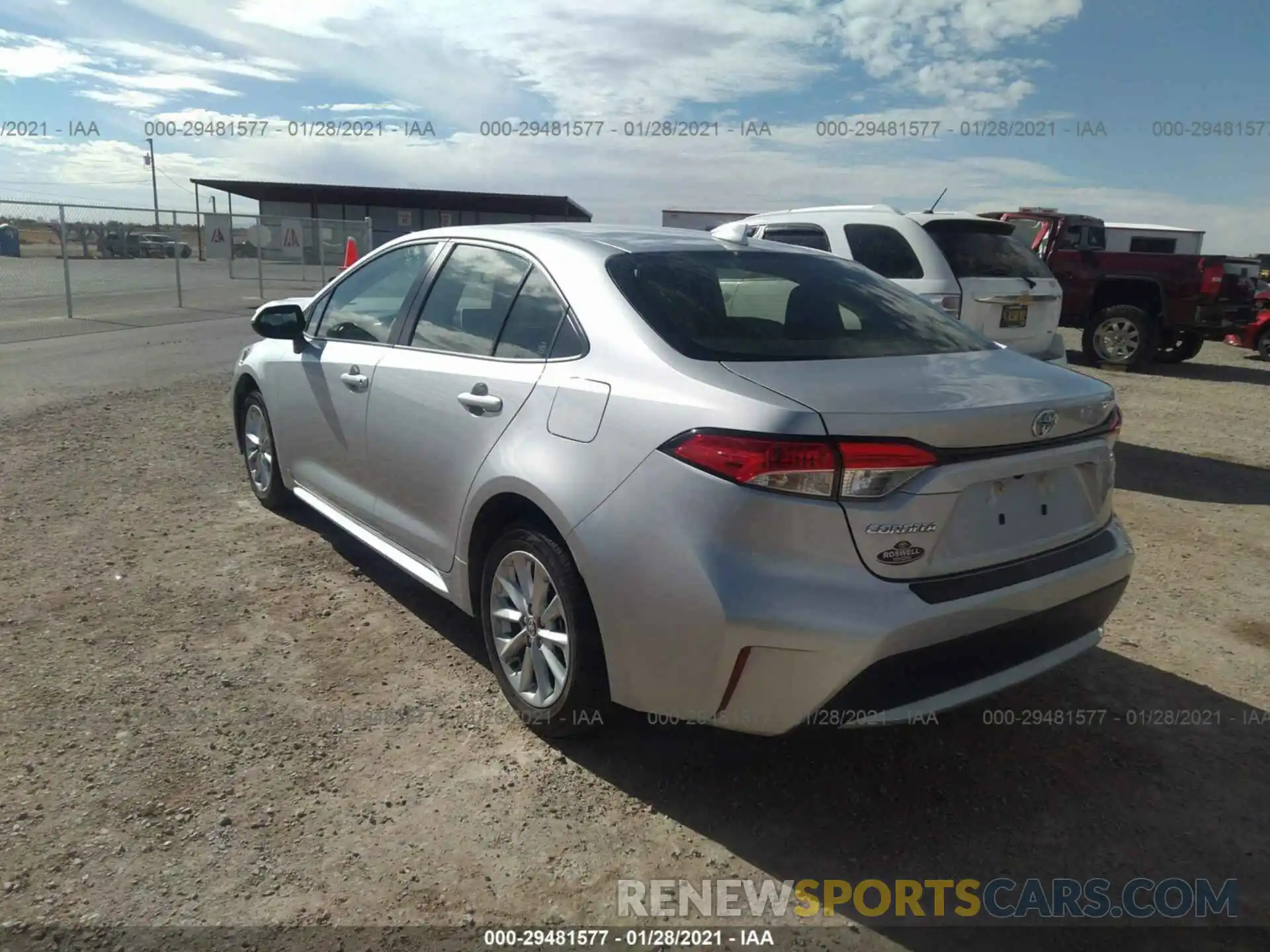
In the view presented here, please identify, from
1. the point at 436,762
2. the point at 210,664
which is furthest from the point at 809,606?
the point at 210,664

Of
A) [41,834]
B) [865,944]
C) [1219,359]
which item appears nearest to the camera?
[865,944]

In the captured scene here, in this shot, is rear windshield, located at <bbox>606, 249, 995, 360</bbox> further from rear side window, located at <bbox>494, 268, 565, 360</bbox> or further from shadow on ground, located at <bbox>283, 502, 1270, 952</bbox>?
shadow on ground, located at <bbox>283, 502, 1270, 952</bbox>

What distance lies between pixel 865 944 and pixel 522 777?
45.1 inches

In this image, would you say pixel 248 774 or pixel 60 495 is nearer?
pixel 248 774

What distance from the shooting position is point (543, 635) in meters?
3.06

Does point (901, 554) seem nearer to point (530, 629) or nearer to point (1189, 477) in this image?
point (530, 629)

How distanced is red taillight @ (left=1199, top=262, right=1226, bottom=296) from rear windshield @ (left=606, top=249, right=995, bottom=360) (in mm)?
10413

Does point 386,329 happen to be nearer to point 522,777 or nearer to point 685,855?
point 522,777

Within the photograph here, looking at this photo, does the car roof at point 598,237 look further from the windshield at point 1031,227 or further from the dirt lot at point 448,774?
the windshield at point 1031,227

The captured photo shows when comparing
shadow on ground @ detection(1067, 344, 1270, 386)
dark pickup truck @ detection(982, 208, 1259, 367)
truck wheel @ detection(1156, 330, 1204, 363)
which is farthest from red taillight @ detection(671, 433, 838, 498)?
truck wheel @ detection(1156, 330, 1204, 363)

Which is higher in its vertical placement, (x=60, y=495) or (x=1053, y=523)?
(x=1053, y=523)

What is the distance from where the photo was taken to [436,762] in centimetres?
307

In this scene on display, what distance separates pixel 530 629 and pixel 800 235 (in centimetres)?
591

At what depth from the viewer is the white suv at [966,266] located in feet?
23.4
